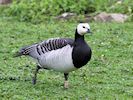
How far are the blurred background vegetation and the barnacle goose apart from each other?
23.3 ft

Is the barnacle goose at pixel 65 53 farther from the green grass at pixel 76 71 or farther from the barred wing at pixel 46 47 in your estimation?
the green grass at pixel 76 71

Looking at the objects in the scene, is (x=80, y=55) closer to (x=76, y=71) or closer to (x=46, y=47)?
(x=46, y=47)

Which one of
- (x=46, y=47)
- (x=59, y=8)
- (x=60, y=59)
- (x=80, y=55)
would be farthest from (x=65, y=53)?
(x=59, y=8)

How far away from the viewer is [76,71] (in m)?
10.2

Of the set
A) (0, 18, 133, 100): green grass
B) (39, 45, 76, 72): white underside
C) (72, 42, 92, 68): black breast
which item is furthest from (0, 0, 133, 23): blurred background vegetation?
(72, 42, 92, 68): black breast

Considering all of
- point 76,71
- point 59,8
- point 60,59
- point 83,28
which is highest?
point 83,28

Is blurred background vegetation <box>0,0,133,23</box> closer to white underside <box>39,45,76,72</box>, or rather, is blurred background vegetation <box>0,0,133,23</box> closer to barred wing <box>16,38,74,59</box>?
barred wing <box>16,38,74,59</box>

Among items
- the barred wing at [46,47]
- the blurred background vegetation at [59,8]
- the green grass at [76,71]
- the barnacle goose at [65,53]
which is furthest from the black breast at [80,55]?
the blurred background vegetation at [59,8]

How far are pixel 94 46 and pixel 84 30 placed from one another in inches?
159

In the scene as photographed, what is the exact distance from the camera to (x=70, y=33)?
1374 centimetres

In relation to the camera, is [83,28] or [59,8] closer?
[83,28]

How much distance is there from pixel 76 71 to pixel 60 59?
1.94 meters

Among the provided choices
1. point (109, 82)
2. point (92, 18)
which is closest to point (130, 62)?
point (109, 82)

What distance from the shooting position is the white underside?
325 inches
